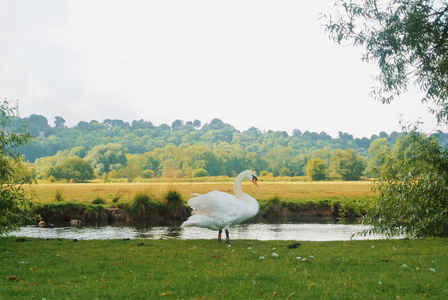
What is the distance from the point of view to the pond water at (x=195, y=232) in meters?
21.3

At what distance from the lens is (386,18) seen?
1662 centimetres

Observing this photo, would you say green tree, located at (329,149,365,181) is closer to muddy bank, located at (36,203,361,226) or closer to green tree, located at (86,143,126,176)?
green tree, located at (86,143,126,176)

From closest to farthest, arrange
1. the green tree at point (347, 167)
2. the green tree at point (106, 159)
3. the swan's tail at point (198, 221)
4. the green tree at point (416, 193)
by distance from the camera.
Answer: the swan's tail at point (198, 221) → the green tree at point (416, 193) → the green tree at point (347, 167) → the green tree at point (106, 159)

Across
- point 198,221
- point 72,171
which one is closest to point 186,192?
point 198,221

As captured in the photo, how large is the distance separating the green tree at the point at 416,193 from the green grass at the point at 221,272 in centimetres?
304

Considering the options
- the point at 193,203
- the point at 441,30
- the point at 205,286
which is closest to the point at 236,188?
the point at 193,203

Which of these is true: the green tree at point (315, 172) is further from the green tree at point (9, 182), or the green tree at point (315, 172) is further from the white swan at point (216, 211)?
the green tree at point (9, 182)

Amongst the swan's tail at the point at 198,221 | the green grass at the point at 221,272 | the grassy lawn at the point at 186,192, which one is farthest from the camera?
the grassy lawn at the point at 186,192

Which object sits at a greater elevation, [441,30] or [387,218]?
[441,30]

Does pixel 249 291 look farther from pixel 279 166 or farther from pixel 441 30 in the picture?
pixel 279 166

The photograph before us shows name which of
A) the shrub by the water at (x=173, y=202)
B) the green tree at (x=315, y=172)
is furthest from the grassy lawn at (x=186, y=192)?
the green tree at (x=315, y=172)

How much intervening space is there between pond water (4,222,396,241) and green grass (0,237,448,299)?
777cm

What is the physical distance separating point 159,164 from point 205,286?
185960mm

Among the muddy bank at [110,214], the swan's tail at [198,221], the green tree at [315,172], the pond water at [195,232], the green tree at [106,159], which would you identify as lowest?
the pond water at [195,232]
